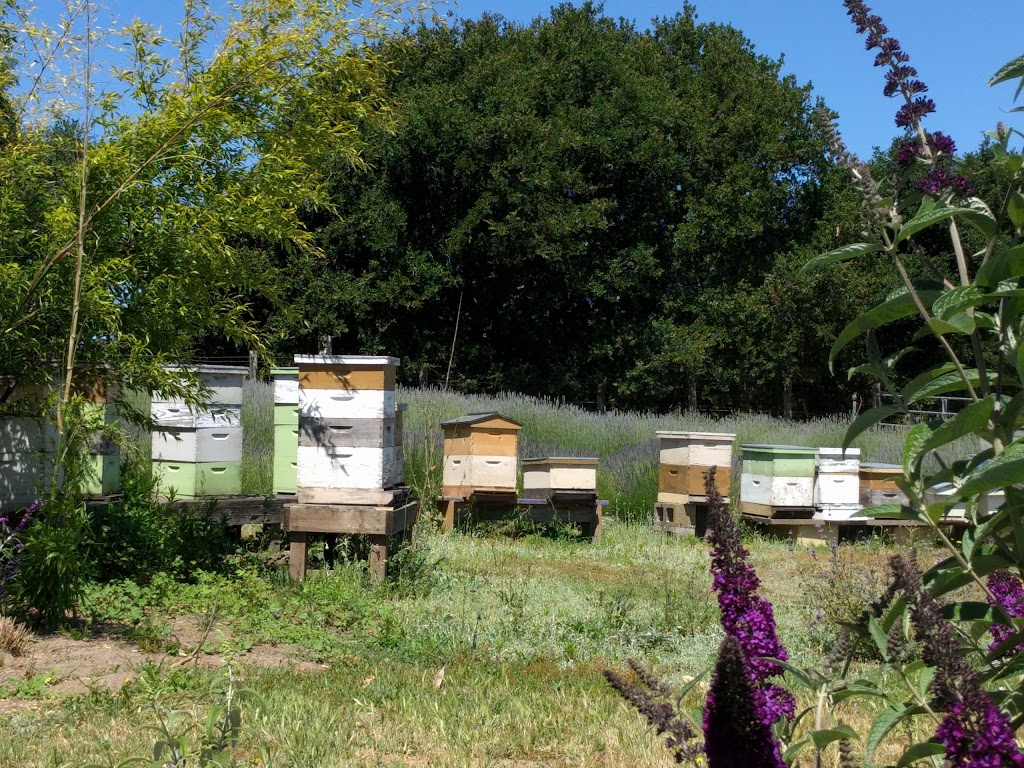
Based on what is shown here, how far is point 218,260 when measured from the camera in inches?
226

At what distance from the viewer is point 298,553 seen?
6352mm

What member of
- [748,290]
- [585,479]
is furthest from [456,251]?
[585,479]

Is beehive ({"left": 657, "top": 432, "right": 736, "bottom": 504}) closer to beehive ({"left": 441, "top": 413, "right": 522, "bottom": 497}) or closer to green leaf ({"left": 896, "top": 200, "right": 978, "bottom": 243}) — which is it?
beehive ({"left": 441, "top": 413, "right": 522, "bottom": 497})

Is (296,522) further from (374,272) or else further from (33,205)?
(374,272)

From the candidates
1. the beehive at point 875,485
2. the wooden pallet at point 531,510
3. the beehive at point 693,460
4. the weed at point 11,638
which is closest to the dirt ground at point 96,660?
the weed at point 11,638

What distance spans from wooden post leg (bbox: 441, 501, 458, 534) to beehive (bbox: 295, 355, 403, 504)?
302 cm

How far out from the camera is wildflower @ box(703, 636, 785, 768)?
3.30 ft

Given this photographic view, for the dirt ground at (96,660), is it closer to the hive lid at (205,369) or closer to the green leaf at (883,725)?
the hive lid at (205,369)

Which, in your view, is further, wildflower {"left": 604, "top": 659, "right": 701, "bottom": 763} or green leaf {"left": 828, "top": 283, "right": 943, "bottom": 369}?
green leaf {"left": 828, "top": 283, "right": 943, "bottom": 369}

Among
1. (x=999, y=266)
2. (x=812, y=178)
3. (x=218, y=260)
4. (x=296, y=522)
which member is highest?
(x=812, y=178)

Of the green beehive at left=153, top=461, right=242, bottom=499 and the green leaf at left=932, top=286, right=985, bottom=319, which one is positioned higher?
the green leaf at left=932, top=286, right=985, bottom=319

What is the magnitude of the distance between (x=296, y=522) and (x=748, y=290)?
19675mm

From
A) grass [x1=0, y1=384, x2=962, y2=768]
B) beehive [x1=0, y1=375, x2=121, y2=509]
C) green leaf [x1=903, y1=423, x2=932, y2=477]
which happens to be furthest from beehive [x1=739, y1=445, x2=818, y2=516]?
green leaf [x1=903, y1=423, x2=932, y2=477]

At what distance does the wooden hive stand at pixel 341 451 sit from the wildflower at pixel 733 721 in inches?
210
